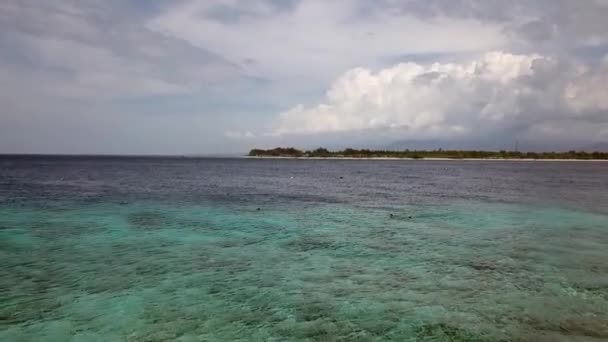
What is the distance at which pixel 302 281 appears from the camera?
1500cm

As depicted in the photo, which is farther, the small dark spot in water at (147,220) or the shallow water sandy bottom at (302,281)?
the small dark spot in water at (147,220)

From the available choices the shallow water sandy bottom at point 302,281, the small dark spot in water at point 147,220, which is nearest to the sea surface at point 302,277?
the shallow water sandy bottom at point 302,281

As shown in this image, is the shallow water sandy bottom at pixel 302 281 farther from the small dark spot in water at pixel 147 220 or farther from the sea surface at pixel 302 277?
the small dark spot in water at pixel 147 220

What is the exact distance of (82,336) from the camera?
1042 cm

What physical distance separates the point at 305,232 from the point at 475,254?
9.81 metres

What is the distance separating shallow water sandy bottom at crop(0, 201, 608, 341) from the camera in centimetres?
1092

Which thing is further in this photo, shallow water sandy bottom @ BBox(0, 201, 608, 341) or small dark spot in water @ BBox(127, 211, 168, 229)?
small dark spot in water @ BBox(127, 211, 168, 229)

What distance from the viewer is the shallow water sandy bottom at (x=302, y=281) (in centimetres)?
1092

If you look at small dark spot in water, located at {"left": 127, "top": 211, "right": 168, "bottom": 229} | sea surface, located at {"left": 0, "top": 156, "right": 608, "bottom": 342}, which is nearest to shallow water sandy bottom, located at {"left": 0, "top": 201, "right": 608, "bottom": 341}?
sea surface, located at {"left": 0, "top": 156, "right": 608, "bottom": 342}

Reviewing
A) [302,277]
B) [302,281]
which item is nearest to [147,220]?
[302,277]

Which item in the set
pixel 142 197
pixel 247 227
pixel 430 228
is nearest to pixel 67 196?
pixel 142 197

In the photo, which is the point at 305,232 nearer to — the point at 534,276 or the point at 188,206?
the point at 534,276

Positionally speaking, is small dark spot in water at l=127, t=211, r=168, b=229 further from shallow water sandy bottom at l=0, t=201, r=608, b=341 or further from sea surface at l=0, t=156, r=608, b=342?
shallow water sandy bottom at l=0, t=201, r=608, b=341

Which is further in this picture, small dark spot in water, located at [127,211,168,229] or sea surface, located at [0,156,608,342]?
small dark spot in water, located at [127,211,168,229]
